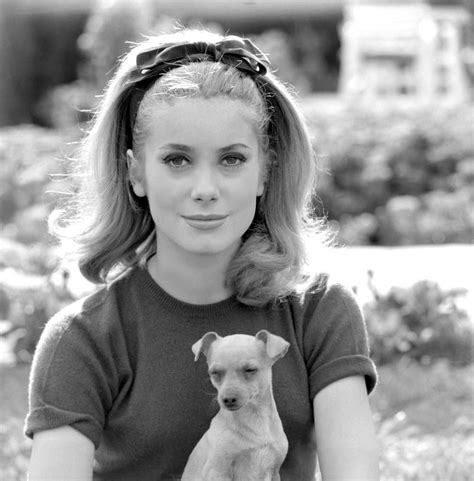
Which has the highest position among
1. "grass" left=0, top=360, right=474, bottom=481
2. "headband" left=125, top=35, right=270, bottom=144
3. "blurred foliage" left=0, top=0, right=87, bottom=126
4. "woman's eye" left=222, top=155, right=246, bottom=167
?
"headband" left=125, top=35, right=270, bottom=144

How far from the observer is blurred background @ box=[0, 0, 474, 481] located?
4375mm

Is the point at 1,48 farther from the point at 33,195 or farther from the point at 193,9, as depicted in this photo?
the point at 33,195

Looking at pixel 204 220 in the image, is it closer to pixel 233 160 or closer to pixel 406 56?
pixel 233 160

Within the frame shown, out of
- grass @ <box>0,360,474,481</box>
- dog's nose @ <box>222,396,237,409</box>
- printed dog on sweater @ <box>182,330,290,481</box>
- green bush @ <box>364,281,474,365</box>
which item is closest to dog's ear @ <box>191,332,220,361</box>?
printed dog on sweater @ <box>182,330,290,481</box>

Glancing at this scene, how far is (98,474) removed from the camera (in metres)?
2.39

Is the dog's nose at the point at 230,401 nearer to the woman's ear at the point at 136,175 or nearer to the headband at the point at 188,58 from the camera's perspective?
the woman's ear at the point at 136,175

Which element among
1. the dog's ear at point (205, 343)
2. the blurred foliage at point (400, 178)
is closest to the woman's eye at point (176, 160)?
the dog's ear at point (205, 343)

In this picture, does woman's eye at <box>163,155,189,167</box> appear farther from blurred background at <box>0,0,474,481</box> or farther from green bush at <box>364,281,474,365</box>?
green bush at <box>364,281,474,365</box>

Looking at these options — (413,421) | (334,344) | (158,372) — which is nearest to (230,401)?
(158,372)

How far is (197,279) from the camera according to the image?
2.33 metres

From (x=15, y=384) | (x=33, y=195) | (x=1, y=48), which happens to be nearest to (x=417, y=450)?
(x=15, y=384)

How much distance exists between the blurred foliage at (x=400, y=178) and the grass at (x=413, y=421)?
2792mm

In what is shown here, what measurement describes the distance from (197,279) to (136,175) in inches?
11.4

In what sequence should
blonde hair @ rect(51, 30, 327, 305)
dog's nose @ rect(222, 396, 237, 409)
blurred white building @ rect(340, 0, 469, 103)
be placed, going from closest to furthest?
dog's nose @ rect(222, 396, 237, 409), blonde hair @ rect(51, 30, 327, 305), blurred white building @ rect(340, 0, 469, 103)
